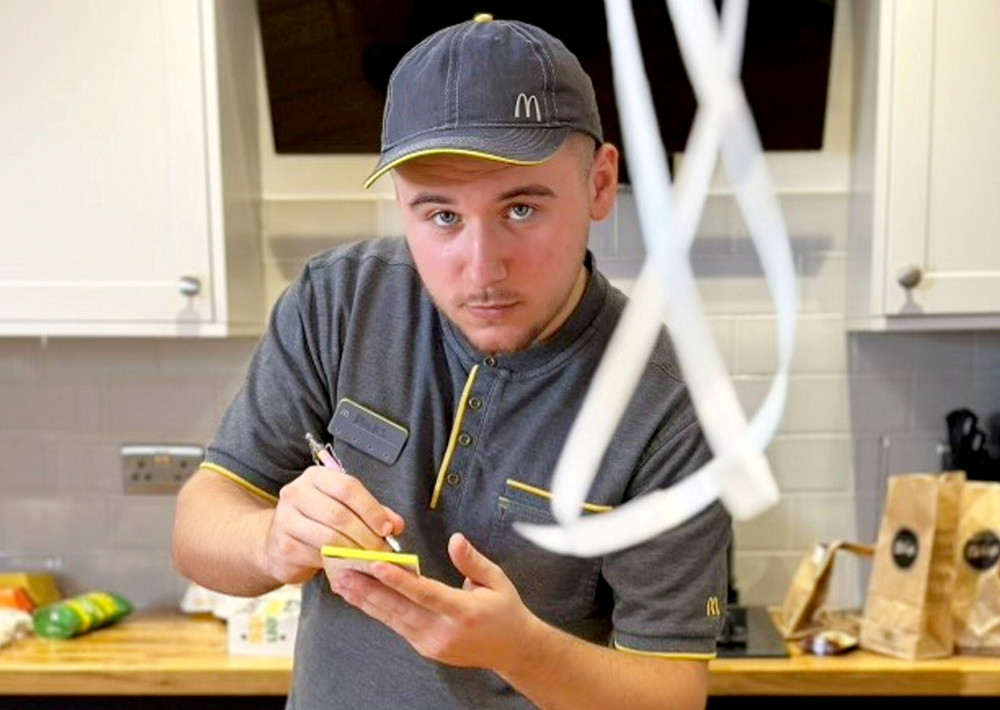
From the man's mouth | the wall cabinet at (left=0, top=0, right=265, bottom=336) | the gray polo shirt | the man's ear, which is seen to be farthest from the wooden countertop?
the man's mouth

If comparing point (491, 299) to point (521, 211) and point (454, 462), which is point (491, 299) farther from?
point (454, 462)

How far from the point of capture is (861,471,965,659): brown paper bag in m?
1.50

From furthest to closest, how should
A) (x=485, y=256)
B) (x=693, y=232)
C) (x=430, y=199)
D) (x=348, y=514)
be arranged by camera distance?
1. (x=348, y=514)
2. (x=430, y=199)
3. (x=485, y=256)
4. (x=693, y=232)

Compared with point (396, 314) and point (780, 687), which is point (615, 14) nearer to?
point (396, 314)

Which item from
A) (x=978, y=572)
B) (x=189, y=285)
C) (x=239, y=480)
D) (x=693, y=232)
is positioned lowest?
(x=978, y=572)

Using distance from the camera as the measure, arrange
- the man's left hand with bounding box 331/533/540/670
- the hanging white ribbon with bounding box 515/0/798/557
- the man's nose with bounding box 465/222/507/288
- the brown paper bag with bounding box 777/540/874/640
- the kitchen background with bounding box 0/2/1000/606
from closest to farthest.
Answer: the hanging white ribbon with bounding box 515/0/798/557 < the man's nose with bounding box 465/222/507/288 < the man's left hand with bounding box 331/533/540/670 < the brown paper bag with bounding box 777/540/874/640 < the kitchen background with bounding box 0/2/1000/606

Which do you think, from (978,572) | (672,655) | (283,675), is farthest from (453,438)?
(978,572)

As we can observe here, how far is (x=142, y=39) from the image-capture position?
151 centimetres

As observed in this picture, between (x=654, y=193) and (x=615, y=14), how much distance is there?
0.19 ft

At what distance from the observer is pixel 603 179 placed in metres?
0.64

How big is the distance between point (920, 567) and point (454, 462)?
936 mm

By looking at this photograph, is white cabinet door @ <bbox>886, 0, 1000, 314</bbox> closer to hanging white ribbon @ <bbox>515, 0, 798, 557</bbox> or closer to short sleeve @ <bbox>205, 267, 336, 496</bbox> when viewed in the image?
short sleeve @ <bbox>205, 267, 336, 496</bbox>

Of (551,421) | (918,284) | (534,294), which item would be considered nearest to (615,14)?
(534,294)

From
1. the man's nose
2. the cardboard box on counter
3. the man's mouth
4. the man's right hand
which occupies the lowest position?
the cardboard box on counter
